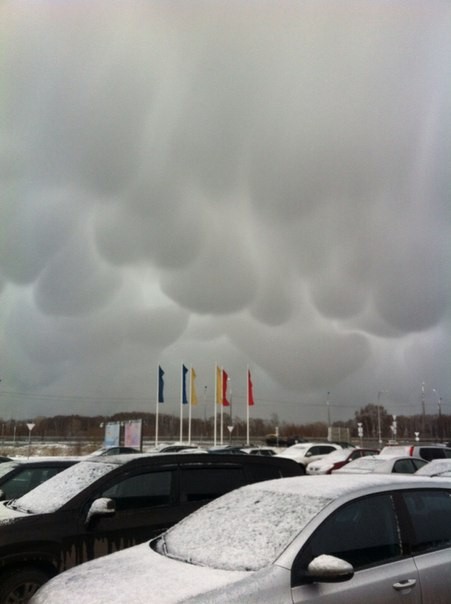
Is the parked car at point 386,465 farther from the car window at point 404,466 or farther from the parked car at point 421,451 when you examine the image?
the parked car at point 421,451

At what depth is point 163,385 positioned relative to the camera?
145ft

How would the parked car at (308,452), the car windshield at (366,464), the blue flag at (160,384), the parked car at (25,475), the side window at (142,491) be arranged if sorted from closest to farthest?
the side window at (142,491) → the parked car at (25,475) → the car windshield at (366,464) → the parked car at (308,452) → the blue flag at (160,384)

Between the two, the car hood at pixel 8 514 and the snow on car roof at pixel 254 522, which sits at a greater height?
the snow on car roof at pixel 254 522

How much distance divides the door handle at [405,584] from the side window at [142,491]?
3479mm

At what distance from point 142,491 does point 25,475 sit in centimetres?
389

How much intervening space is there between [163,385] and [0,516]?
38.3m

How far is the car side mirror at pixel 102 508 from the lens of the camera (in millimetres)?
5953

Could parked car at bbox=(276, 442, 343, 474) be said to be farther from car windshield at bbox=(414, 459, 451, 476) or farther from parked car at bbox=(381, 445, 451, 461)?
car windshield at bbox=(414, 459, 451, 476)

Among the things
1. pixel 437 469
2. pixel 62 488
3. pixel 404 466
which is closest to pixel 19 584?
pixel 62 488

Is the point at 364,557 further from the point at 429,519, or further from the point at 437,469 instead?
the point at 437,469

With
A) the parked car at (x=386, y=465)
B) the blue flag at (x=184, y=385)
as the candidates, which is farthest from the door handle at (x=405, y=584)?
the blue flag at (x=184, y=385)

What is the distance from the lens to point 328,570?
3555 mm

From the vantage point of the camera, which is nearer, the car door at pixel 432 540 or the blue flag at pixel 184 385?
the car door at pixel 432 540

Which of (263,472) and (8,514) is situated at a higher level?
(263,472)
